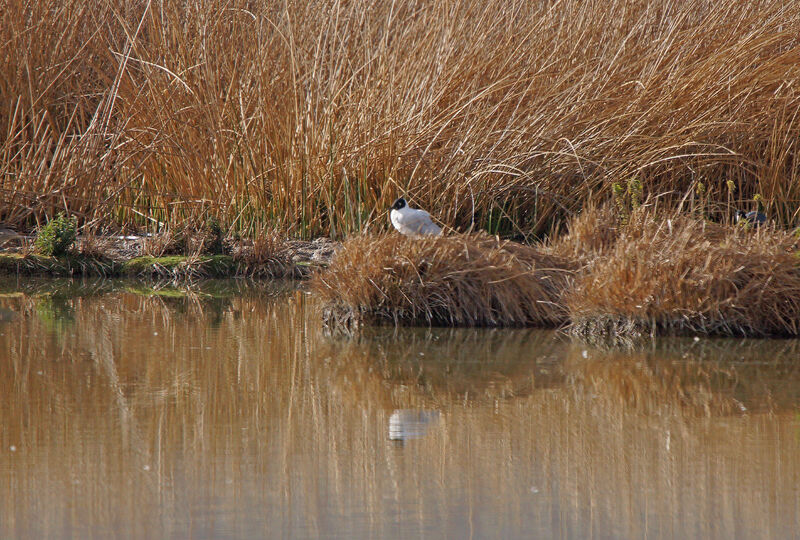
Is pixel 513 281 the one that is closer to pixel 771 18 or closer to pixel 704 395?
pixel 704 395

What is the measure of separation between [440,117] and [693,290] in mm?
3200

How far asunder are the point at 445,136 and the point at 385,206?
28.1 inches

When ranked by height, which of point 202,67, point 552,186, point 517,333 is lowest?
point 517,333

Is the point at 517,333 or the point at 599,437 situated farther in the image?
the point at 517,333

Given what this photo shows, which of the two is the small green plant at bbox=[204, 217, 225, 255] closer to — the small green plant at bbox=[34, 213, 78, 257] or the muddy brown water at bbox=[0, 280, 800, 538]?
the small green plant at bbox=[34, 213, 78, 257]

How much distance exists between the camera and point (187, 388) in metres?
4.54

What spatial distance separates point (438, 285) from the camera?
6.06 m

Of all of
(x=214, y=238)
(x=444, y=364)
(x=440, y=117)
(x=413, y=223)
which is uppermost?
(x=440, y=117)

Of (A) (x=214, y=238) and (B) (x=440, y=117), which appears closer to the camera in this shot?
(A) (x=214, y=238)

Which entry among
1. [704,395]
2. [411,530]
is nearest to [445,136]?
[704,395]

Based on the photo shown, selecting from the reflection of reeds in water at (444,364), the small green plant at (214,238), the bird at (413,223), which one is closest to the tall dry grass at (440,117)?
the small green plant at (214,238)

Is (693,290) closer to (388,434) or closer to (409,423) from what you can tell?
(409,423)

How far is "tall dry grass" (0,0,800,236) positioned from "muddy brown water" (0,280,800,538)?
2585 mm

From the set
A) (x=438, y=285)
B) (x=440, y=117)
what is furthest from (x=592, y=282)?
(x=440, y=117)
